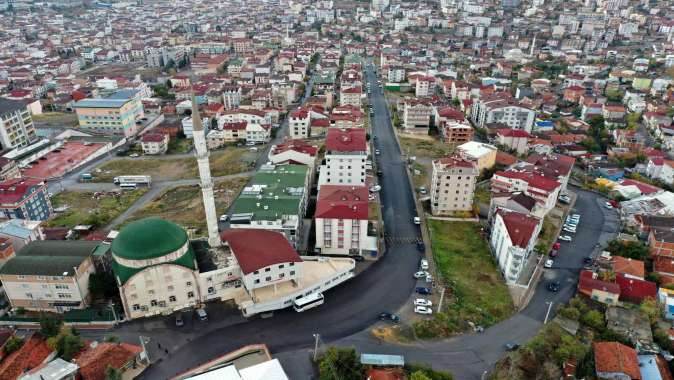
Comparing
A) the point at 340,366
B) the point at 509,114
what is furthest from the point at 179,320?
the point at 509,114

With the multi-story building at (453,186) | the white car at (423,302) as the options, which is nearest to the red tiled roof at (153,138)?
the multi-story building at (453,186)

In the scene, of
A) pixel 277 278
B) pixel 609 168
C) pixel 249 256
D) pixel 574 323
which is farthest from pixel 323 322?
pixel 609 168

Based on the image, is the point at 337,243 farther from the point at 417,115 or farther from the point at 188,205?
the point at 417,115

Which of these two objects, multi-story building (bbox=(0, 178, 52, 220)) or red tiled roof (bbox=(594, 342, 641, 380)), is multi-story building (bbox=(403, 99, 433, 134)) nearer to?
red tiled roof (bbox=(594, 342, 641, 380))

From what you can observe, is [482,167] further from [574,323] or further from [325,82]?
[325,82]

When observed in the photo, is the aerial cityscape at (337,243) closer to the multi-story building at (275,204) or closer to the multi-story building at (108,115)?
the multi-story building at (275,204)
